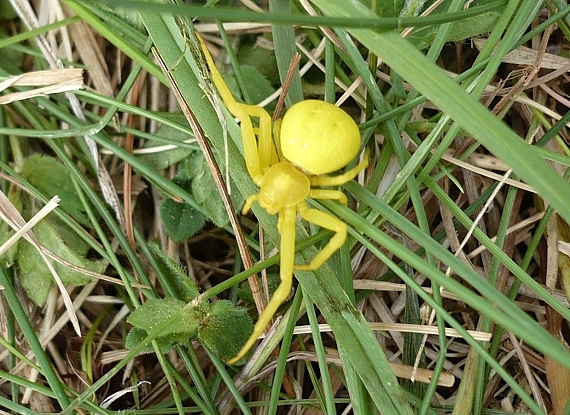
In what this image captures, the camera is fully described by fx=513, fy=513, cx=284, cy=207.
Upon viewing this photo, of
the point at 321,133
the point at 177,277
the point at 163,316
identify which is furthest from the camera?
the point at 177,277

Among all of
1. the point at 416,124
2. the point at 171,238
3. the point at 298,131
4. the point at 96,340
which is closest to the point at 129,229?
the point at 171,238

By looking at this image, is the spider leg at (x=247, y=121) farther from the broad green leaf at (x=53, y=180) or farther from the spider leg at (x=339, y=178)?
the broad green leaf at (x=53, y=180)

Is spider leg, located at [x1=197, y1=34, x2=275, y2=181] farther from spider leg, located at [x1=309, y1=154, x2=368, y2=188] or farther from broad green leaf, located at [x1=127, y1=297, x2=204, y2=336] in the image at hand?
broad green leaf, located at [x1=127, y1=297, x2=204, y2=336]

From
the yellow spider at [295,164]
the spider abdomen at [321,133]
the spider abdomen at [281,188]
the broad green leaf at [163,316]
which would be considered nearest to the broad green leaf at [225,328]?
the broad green leaf at [163,316]

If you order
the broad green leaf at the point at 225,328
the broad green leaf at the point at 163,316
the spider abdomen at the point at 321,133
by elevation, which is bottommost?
the broad green leaf at the point at 225,328

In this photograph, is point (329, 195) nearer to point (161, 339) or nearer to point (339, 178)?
point (339, 178)

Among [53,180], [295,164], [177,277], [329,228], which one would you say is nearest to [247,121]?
[295,164]

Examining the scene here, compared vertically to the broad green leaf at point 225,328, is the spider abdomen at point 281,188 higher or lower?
higher

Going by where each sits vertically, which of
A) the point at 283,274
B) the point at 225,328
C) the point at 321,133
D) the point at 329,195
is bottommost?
the point at 225,328
